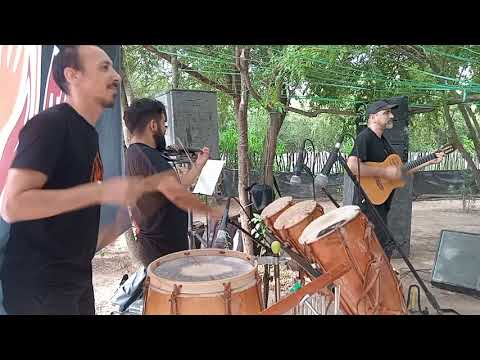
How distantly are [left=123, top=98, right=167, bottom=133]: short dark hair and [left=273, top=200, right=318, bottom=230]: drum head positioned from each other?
96 cm

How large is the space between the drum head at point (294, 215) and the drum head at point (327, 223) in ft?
0.45

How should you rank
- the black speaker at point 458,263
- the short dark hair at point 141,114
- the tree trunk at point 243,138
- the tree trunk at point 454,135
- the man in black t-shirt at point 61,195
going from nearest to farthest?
the man in black t-shirt at point 61,195 → the short dark hair at point 141,114 → the black speaker at point 458,263 → the tree trunk at point 243,138 → the tree trunk at point 454,135

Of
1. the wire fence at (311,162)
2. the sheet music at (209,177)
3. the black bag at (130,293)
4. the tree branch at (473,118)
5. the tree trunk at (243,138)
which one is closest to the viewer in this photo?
the black bag at (130,293)

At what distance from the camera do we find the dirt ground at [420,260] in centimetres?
311

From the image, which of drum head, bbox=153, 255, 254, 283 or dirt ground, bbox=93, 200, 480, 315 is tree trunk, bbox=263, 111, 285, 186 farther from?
drum head, bbox=153, 255, 254, 283

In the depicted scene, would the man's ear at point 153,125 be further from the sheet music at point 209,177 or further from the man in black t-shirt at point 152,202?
the sheet music at point 209,177

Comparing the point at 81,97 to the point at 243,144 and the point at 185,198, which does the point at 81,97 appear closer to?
the point at 185,198

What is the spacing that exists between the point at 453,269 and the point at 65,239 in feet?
9.47

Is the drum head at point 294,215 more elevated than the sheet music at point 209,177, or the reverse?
the sheet music at point 209,177

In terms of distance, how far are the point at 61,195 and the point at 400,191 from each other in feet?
12.6

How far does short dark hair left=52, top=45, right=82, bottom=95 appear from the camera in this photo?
72.3 inches

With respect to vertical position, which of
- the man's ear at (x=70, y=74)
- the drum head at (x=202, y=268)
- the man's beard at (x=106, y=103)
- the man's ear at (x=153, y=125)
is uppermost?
the man's ear at (x=70, y=74)

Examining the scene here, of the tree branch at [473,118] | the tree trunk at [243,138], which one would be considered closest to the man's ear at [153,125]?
the tree trunk at [243,138]

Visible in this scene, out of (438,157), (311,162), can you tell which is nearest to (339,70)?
(438,157)
